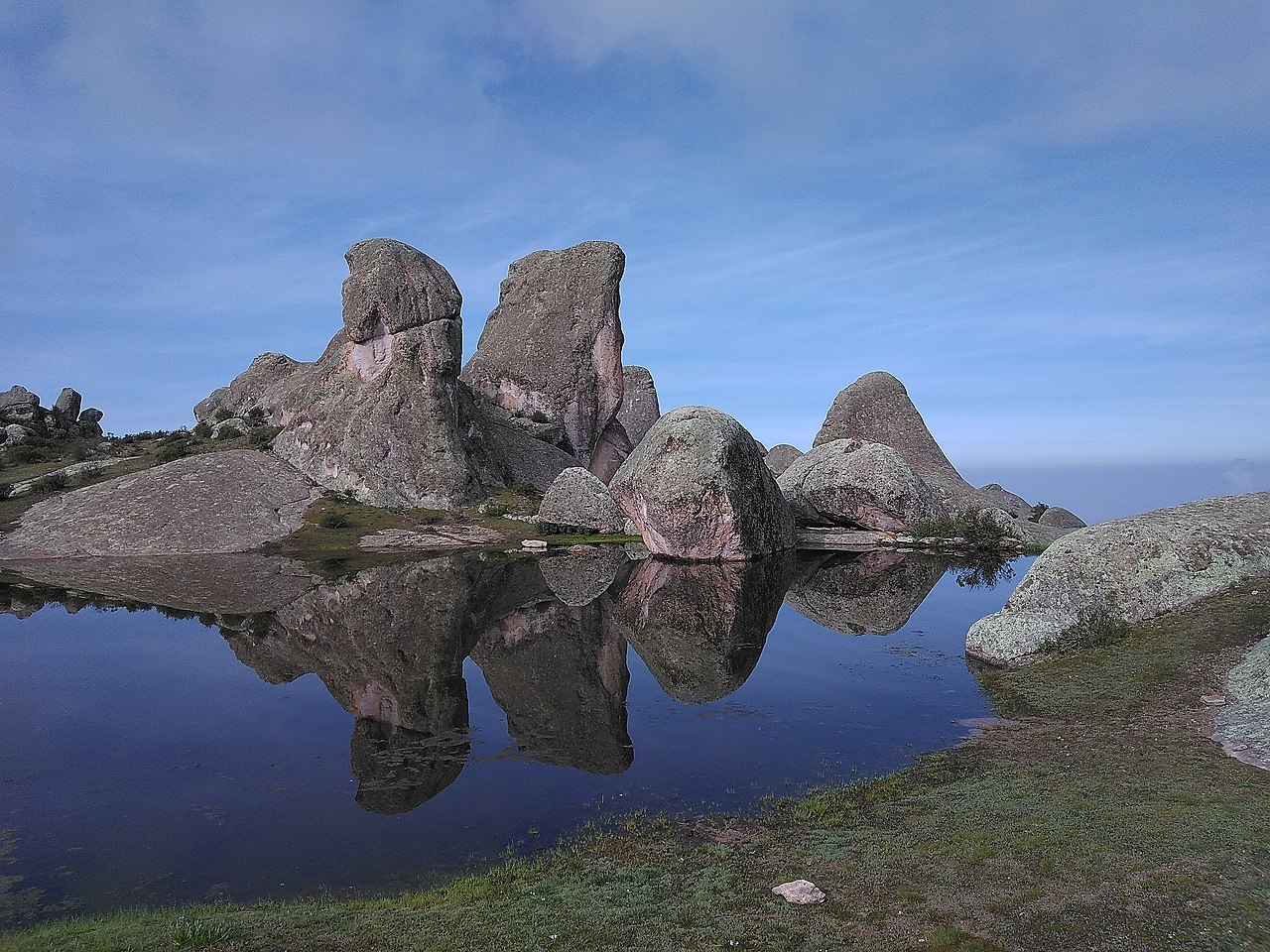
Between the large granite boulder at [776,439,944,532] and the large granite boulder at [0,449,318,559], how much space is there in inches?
1295

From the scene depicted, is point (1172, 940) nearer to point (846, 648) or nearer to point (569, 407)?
point (846, 648)

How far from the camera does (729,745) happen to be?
50.6 ft

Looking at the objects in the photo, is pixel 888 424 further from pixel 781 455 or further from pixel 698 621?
pixel 698 621

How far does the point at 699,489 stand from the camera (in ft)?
129

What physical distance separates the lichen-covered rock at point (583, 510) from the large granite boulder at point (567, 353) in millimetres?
21249

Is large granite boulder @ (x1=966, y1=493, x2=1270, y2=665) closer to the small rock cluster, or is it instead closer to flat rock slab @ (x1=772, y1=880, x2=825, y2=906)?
flat rock slab @ (x1=772, y1=880, x2=825, y2=906)

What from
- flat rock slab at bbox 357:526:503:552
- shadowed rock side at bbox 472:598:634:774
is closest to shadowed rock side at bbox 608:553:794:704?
shadowed rock side at bbox 472:598:634:774

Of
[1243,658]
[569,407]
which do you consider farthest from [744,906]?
[569,407]

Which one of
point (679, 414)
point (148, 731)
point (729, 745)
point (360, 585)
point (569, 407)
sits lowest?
point (729, 745)

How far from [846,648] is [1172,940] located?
16.7 m

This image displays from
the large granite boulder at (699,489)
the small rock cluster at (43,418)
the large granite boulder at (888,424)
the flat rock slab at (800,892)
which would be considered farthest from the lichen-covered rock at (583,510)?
the small rock cluster at (43,418)

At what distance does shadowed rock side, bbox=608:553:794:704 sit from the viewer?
66.9 ft

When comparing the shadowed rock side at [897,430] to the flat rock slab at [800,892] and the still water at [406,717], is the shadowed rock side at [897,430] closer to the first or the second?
the still water at [406,717]

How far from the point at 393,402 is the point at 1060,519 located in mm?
53227
